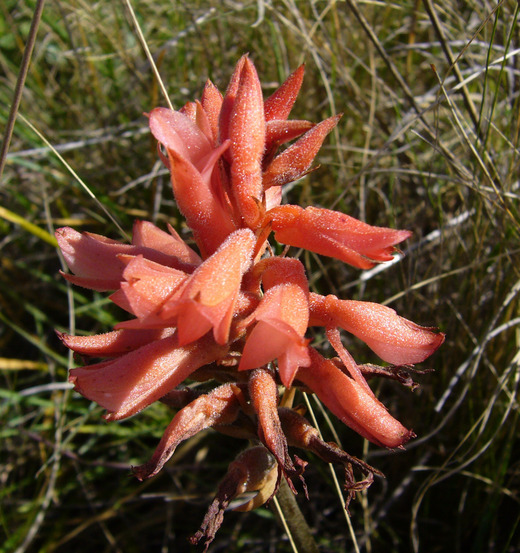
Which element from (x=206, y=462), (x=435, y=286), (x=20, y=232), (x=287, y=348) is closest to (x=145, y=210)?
(x=20, y=232)

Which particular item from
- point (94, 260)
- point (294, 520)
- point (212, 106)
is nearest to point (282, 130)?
point (212, 106)

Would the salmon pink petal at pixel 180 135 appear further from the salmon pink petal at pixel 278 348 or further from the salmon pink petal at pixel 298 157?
the salmon pink petal at pixel 278 348

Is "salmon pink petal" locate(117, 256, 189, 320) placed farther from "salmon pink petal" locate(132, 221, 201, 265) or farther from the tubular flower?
"salmon pink petal" locate(132, 221, 201, 265)

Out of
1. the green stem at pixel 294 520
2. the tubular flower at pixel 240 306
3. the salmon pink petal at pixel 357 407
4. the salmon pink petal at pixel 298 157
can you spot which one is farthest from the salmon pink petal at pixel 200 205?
the green stem at pixel 294 520

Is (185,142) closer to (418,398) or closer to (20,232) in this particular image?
(418,398)

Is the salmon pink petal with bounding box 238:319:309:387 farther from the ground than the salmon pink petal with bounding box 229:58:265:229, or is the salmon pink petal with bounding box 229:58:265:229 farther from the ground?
the salmon pink petal with bounding box 229:58:265:229

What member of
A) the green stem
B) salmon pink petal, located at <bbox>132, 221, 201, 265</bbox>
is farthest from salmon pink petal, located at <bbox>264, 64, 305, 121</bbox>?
the green stem

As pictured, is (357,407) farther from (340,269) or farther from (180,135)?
(340,269)
